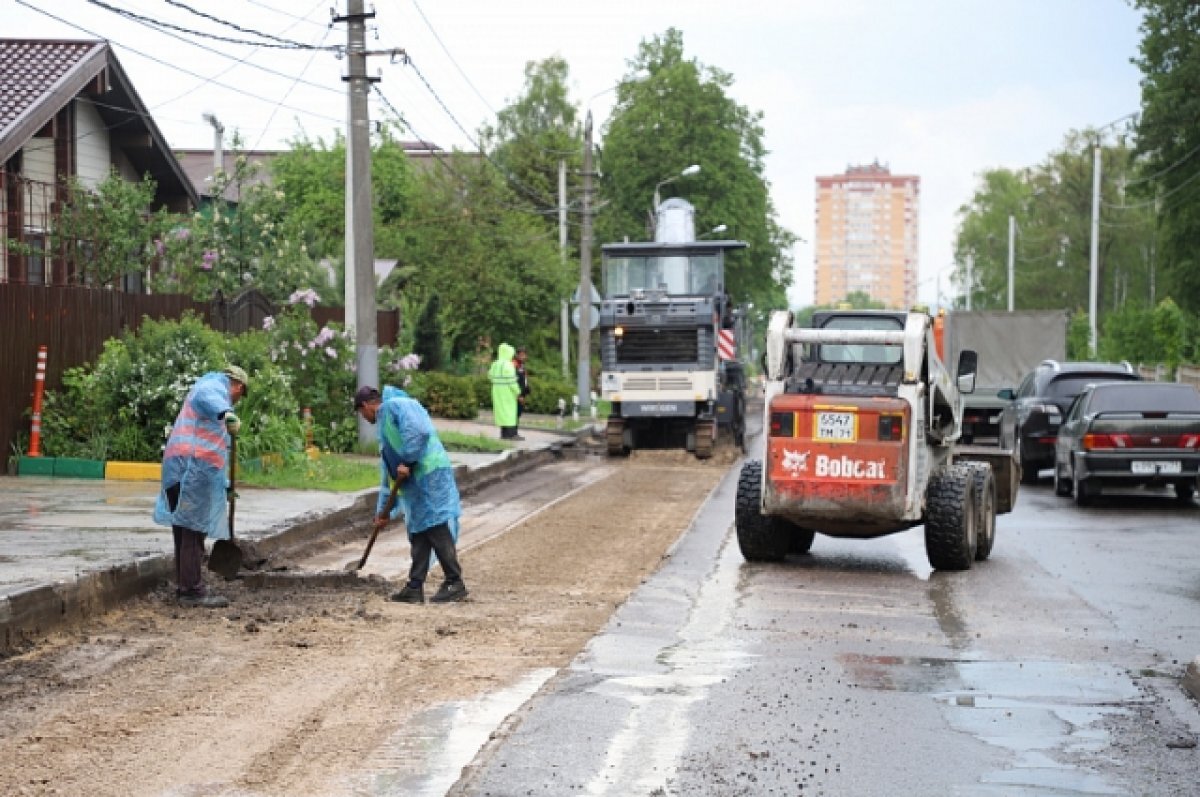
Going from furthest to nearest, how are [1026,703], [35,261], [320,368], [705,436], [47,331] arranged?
1. [705,436]
2. [35,261]
3. [320,368]
4. [47,331]
5. [1026,703]

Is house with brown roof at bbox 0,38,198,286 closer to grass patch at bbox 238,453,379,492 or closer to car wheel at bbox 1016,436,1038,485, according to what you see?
grass patch at bbox 238,453,379,492

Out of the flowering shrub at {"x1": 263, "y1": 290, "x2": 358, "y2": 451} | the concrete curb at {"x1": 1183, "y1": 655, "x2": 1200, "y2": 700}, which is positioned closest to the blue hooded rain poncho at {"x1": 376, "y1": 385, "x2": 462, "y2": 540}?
the concrete curb at {"x1": 1183, "y1": 655, "x2": 1200, "y2": 700}

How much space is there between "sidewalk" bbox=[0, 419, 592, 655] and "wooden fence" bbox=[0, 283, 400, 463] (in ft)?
3.59

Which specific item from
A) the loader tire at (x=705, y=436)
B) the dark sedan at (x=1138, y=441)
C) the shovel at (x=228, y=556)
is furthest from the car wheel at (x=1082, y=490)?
the shovel at (x=228, y=556)

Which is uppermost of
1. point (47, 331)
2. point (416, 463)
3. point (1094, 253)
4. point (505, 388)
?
point (1094, 253)

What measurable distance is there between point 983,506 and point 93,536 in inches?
304

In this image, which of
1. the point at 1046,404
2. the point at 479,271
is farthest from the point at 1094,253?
the point at 1046,404

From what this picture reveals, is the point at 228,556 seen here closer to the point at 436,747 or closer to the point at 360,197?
the point at 436,747

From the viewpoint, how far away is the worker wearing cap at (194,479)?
1132 centimetres

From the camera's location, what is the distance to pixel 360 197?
2292 centimetres

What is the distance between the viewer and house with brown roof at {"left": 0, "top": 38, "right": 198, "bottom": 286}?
82.6 feet

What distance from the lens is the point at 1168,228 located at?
5556 cm

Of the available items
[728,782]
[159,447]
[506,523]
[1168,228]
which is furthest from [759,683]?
[1168,228]

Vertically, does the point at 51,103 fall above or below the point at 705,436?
above
